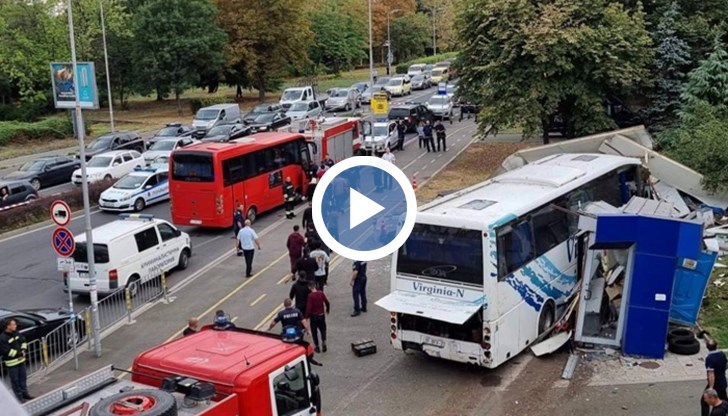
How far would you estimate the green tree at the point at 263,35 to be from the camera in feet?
226

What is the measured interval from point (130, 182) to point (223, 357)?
22903 mm

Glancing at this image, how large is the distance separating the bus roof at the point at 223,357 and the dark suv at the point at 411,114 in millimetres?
37455

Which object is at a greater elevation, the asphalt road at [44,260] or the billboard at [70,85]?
the billboard at [70,85]

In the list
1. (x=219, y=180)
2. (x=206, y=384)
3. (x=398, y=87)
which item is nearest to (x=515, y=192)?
(x=206, y=384)

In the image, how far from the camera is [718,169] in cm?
2366

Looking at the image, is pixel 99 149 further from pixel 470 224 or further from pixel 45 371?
pixel 470 224

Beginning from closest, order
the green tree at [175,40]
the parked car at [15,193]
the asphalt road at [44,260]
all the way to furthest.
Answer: the asphalt road at [44,260]
the parked car at [15,193]
the green tree at [175,40]

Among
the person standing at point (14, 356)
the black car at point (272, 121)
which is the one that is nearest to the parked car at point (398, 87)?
the black car at point (272, 121)

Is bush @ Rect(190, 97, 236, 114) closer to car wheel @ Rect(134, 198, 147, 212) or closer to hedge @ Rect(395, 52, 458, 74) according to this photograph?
hedge @ Rect(395, 52, 458, 74)

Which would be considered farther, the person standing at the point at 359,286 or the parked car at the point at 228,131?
the parked car at the point at 228,131

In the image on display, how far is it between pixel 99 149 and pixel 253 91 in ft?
151

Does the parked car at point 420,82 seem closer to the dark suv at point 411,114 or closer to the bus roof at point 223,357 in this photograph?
the dark suv at point 411,114

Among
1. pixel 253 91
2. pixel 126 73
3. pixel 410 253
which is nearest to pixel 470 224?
pixel 410 253
